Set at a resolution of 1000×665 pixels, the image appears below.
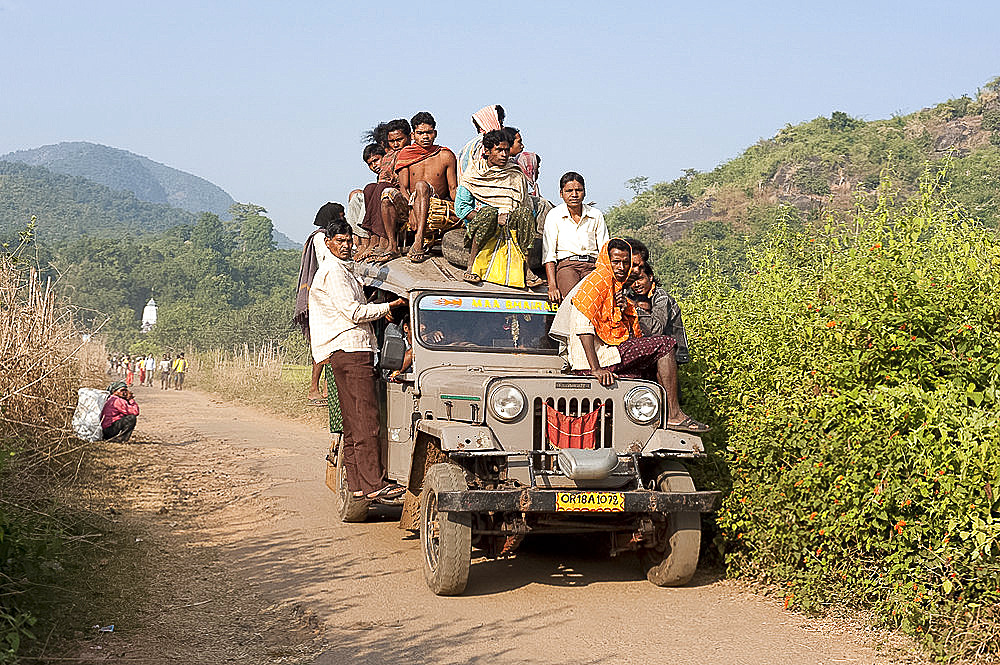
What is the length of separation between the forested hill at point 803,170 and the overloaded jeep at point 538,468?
136 ft

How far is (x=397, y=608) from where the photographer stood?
636 cm

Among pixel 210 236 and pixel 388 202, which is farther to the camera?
pixel 210 236

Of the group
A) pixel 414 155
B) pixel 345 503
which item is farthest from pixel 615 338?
pixel 345 503

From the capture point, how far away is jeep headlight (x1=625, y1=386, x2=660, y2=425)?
264 inches

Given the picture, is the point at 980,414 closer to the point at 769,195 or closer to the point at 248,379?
the point at 248,379

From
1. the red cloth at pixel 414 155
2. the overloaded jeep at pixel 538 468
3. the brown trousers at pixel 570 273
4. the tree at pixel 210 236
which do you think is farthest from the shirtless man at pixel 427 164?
the tree at pixel 210 236

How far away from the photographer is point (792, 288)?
6754 millimetres

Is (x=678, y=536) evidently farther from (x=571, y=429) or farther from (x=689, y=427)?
(x=571, y=429)

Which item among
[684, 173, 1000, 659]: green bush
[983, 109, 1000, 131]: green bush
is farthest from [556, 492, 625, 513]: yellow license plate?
[983, 109, 1000, 131]: green bush

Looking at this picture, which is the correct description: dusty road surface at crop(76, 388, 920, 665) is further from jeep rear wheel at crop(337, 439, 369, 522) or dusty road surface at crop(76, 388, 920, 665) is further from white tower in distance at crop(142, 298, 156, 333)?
white tower in distance at crop(142, 298, 156, 333)

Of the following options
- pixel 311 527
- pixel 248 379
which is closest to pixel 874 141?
pixel 248 379

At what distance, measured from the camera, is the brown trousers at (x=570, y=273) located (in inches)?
324

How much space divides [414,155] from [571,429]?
3.92 m

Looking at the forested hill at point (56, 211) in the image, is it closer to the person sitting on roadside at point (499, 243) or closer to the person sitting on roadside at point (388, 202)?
→ the person sitting on roadside at point (388, 202)
